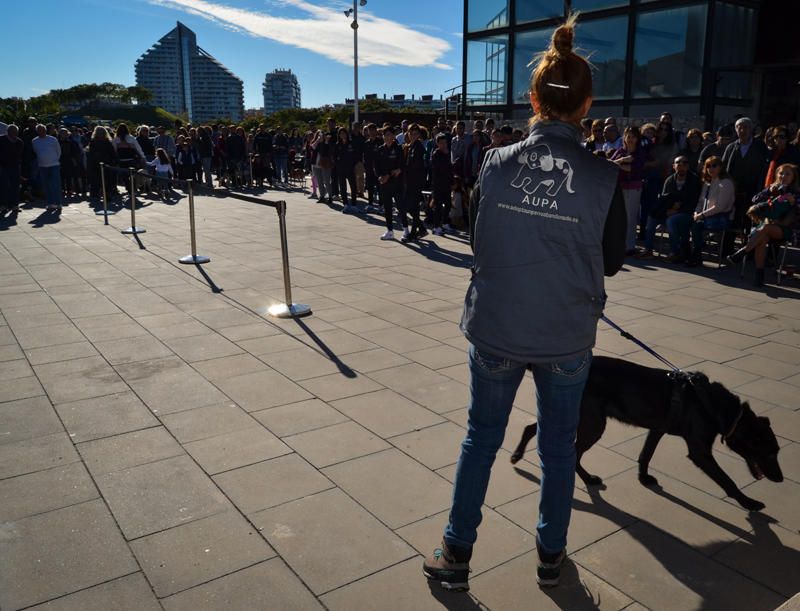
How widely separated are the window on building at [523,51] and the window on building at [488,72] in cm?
52

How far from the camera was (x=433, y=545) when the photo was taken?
10.0 feet

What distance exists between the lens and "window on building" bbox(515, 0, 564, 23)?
20516 millimetres

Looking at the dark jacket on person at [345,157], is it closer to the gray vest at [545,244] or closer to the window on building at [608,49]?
the window on building at [608,49]

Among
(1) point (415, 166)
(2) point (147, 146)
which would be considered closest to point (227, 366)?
(1) point (415, 166)

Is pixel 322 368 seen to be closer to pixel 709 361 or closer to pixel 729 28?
pixel 709 361

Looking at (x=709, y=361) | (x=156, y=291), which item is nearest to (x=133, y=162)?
(x=156, y=291)

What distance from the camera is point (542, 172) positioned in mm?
2396

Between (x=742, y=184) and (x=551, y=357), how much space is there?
362 inches

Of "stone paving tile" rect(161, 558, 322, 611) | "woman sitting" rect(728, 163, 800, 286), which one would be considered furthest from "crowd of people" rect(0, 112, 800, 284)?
"stone paving tile" rect(161, 558, 322, 611)

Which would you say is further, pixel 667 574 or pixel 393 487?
pixel 393 487

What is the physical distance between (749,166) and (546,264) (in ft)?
30.1

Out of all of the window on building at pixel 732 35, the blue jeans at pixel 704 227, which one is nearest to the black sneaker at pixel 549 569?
the blue jeans at pixel 704 227

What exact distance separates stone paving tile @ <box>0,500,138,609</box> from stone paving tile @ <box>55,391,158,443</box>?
950 millimetres

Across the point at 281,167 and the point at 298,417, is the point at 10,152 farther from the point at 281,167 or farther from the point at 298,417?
the point at 298,417
